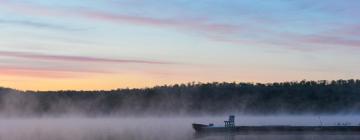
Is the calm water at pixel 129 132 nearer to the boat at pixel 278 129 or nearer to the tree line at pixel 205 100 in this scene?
the boat at pixel 278 129

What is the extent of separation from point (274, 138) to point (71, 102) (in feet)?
390

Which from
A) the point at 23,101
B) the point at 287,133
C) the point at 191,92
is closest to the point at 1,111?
the point at 23,101

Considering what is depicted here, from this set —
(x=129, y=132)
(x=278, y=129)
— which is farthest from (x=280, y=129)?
(x=129, y=132)

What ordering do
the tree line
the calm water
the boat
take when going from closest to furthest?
1. the calm water
2. the boat
3. the tree line

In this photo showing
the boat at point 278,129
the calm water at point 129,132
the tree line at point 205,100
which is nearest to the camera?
the calm water at point 129,132

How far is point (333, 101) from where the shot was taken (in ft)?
523

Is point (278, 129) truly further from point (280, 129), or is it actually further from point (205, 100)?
point (205, 100)

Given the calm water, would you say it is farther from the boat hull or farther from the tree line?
the tree line

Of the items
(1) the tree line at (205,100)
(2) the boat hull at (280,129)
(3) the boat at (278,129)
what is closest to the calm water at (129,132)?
(2) the boat hull at (280,129)

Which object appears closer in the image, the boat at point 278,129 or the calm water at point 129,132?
the calm water at point 129,132

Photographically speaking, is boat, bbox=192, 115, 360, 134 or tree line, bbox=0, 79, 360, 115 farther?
tree line, bbox=0, 79, 360, 115

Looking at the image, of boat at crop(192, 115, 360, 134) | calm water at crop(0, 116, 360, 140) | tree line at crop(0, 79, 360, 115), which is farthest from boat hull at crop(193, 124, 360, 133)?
tree line at crop(0, 79, 360, 115)

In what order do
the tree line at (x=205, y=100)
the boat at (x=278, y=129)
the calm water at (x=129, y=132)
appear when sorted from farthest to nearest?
the tree line at (x=205, y=100) → the boat at (x=278, y=129) → the calm water at (x=129, y=132)

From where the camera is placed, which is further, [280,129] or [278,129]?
[278,129]
